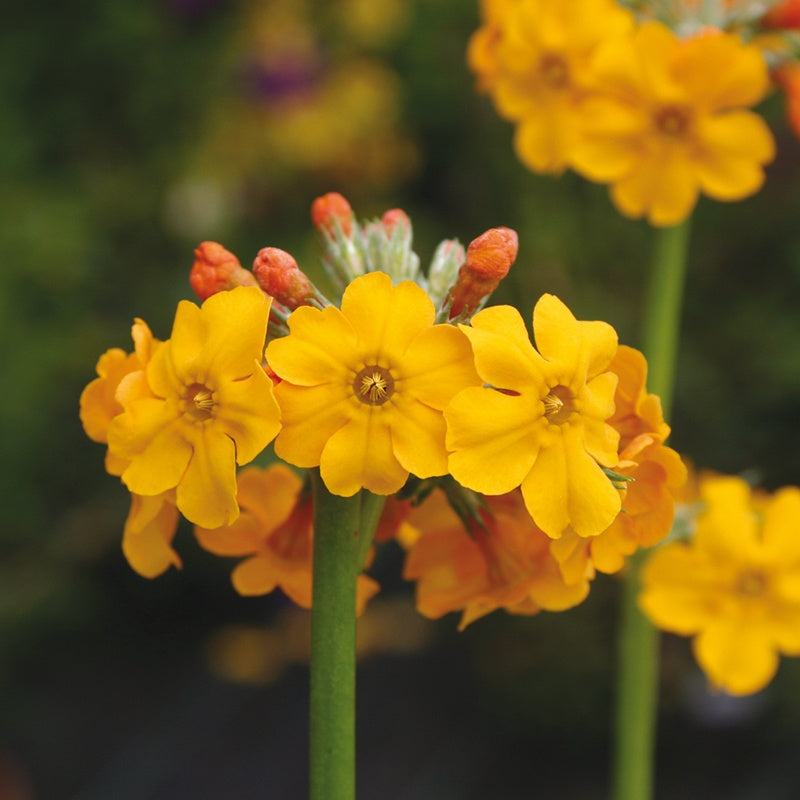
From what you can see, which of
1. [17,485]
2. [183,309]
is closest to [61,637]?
→ [17,485]

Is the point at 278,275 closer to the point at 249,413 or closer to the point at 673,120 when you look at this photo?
the point at 249,413

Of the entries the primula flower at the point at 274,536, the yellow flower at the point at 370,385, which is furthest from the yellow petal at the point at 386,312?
the primula flower at the point at 274,536

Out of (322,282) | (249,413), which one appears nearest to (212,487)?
(249,413)

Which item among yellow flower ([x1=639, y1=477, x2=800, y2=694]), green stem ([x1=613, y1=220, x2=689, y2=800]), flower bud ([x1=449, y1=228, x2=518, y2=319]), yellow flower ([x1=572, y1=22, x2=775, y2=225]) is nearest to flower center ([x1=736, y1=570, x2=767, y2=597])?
yellow flower ([x1=639, y1=477, x2=800, y2=694])

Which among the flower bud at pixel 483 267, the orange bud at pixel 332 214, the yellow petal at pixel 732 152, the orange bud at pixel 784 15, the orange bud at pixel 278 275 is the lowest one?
the orange bud at pixel 278 275

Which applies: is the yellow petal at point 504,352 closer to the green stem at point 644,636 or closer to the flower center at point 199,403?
the flower center at point 199,403

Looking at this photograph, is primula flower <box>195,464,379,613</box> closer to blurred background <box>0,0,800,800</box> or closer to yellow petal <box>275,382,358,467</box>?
yellow petal <box>275,382,358,467</box>
